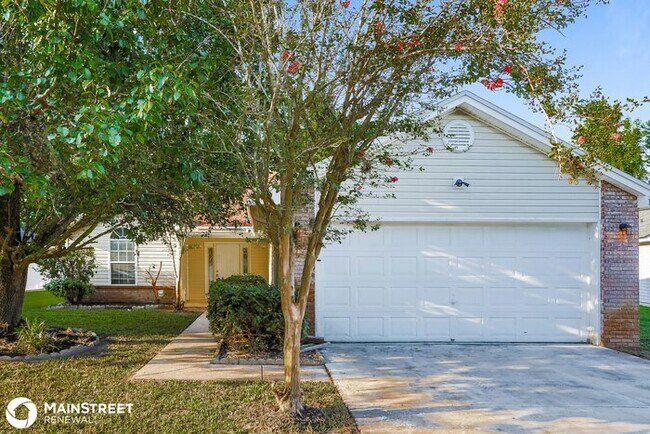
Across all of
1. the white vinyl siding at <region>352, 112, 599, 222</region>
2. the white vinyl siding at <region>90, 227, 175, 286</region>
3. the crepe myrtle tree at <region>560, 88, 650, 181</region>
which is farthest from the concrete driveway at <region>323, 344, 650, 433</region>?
the white vinyl siding at <region>90, 227, 175, 286</region>

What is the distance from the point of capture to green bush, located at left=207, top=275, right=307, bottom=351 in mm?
7988

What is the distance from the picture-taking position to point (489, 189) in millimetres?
9461

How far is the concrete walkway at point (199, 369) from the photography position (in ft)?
22.0

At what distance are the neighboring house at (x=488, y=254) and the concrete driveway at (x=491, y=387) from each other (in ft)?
1.72

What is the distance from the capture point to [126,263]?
16.7 meters

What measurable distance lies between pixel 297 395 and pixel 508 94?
3782mm

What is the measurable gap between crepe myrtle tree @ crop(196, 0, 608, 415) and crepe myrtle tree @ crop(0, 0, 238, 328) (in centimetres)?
49

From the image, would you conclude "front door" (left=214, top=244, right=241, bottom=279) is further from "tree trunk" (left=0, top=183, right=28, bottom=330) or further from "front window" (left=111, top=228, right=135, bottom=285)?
"tree trunk" (left=0, top=183, right=28, bottom=330)

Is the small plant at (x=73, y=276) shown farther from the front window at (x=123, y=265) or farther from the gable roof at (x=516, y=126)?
the gable roof at (x=516, y=126)

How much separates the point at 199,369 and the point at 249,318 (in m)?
1.20

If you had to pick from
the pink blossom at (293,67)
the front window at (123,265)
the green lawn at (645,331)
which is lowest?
the green lawn at (645,331)

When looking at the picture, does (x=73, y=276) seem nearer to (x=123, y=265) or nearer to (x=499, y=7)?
(x=123, y=265)

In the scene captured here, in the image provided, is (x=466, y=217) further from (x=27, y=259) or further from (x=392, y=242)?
(x=27, y=259)

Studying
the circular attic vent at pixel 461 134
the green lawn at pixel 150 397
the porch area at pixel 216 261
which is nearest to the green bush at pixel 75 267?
the porch area at pixel 216 261
